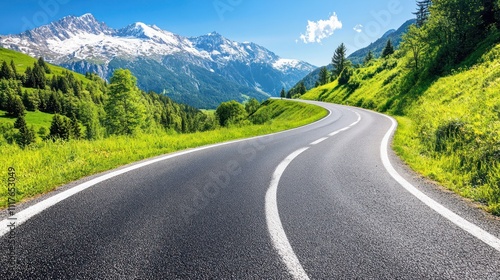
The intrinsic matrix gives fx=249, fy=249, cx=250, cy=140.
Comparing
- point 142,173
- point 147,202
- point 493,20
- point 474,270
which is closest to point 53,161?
point 142,173

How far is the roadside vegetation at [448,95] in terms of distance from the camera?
19.2ft

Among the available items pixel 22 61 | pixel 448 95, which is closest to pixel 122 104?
pixel 448 95

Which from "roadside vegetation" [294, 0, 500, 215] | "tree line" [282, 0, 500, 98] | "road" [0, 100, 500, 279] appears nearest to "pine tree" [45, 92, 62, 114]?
"roadside vegetation" [294, 0, 500, 215]

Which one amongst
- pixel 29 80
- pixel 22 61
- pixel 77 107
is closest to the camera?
pixel 77 107

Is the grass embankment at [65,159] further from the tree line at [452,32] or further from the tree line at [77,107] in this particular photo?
the tree line at [452,32]

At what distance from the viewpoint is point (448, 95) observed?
67.9 feet

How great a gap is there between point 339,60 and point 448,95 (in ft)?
257

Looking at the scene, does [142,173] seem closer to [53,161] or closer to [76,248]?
[53,161]

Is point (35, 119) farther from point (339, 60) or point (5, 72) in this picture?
point (339, 60)

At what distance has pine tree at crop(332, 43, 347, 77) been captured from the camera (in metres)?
90.8

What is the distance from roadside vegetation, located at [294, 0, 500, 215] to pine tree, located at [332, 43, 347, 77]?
26730 mm

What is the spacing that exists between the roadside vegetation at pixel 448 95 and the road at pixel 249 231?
124cm

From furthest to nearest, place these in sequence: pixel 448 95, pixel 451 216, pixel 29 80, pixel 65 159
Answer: pixel 29 80, pixel 448 95, pixel 65 159, pixel 451 216

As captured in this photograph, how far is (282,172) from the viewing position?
6238 mm
